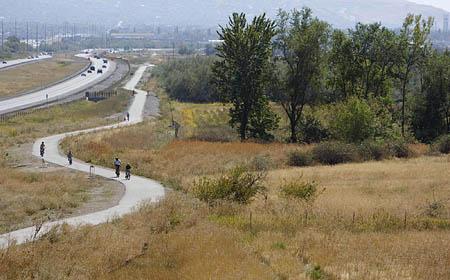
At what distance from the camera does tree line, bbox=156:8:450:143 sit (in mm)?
56469

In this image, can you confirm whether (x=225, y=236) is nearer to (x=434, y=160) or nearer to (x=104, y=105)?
(x=434, y=160)

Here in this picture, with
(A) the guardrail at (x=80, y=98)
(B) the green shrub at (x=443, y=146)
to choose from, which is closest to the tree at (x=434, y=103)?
(B) the green shrub at (x=443, y=146)

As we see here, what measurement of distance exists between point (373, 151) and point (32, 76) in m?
128

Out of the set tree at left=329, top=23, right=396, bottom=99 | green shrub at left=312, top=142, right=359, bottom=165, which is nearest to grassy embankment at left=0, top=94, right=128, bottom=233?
green shrub at left=312, top=142, right=359, bottom=165

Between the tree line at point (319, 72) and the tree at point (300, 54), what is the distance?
3.7 inches

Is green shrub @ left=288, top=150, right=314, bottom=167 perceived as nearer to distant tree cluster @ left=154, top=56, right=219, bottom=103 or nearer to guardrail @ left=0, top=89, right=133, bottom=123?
guardrail @ left=0, top=89, right=133, bottom=123

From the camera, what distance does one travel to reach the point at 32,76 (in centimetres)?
15725

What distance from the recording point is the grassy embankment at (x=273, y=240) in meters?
15.2

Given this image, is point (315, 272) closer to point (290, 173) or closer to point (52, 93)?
point (290, 173)

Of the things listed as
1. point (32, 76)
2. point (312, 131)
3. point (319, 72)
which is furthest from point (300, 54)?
point (32, 76)

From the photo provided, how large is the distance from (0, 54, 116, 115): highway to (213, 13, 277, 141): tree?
3876cm

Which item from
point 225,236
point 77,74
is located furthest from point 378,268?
point 77,74

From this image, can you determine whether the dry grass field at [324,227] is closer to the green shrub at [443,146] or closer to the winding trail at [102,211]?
the winding trail at [102,211]

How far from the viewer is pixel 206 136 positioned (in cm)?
5691
